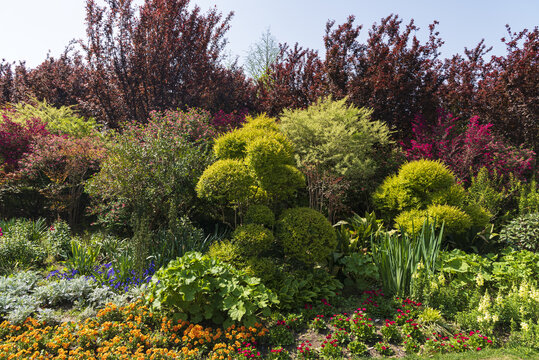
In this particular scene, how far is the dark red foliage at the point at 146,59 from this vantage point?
33.4ft

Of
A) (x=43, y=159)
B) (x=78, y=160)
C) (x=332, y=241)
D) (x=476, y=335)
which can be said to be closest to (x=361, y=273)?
(x=332, y=241)

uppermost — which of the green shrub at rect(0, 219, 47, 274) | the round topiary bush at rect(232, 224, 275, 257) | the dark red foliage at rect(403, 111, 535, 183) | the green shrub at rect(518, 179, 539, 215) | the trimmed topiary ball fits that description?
the dark red foliage at rect(403, 111, 535, 183)

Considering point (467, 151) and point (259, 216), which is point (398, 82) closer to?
point (467, 151)

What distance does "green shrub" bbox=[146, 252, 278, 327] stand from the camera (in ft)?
11.8

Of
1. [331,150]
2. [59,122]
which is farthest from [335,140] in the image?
[59,122]

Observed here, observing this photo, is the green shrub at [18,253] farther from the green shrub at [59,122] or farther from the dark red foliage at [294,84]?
the dark red foliage at [294,84]

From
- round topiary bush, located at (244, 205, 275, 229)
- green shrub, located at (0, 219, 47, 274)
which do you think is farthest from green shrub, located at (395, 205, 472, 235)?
green shrub, located at (0, 219, 47, 274)

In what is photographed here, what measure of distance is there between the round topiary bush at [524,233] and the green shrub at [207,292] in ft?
15.9

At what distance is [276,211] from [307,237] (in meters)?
1.58

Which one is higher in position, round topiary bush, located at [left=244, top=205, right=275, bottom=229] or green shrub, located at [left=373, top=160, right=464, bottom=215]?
green shrub, located at [left=373, top=160, right=464, bottom=215]

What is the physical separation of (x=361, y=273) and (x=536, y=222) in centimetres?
351

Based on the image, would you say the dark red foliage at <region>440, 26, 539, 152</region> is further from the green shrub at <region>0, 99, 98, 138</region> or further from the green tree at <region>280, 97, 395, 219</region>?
the green shrub at <region>0, 99, 98, 138</region>

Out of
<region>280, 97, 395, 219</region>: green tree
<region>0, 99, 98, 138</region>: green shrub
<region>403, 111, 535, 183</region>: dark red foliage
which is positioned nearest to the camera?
<region>280, 97, 395, 219</region>: green tree

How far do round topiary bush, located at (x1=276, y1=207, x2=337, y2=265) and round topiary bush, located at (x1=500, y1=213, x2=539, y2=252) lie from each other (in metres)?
3.61
